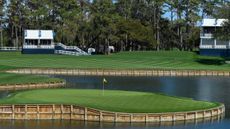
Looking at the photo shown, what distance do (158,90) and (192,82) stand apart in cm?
1719

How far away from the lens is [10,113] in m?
54.0

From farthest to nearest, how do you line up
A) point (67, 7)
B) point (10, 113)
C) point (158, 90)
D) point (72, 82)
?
point (67, 7) → point (72, 82) → point (158, 90) → point (10, 113)

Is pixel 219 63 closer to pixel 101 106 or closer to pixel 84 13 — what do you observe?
pixel 84 13

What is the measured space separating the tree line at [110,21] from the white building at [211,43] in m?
8.76

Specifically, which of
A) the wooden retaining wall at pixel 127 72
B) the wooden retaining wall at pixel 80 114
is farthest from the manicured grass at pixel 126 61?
the wooden retaining wall at pixel 80 114

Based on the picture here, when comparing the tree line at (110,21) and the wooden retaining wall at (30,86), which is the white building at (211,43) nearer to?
the tree line at (110,21)

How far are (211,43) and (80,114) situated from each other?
10642cm

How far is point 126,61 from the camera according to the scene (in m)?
136

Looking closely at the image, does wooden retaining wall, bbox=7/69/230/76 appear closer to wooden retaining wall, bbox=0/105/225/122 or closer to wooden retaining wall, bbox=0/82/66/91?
wooden retaining wall, bbox=0/82/66/91

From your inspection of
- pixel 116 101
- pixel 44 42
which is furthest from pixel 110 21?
pixel 116 101

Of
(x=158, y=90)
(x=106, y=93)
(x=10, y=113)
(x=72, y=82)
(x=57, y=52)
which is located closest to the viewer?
(x=10, y=113)

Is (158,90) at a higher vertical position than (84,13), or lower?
lower

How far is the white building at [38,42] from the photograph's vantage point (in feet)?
523

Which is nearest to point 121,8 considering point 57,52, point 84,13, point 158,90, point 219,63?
point 84,13
